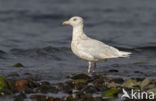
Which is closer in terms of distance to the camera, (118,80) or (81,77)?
(118,80)

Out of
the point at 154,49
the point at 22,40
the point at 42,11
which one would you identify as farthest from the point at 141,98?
the point at 42,11

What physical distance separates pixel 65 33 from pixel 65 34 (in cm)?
29

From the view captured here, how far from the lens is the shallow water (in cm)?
1182

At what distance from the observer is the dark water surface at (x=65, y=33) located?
11.8 meters

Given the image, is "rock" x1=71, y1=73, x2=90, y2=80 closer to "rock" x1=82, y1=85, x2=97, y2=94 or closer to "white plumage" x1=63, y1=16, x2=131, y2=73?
"white plumage" x1=63, y1=16, x2=131, y2=73

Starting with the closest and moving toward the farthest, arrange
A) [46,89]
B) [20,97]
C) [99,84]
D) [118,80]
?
[20,97] → [46,89] → [99,84] → [118,80]

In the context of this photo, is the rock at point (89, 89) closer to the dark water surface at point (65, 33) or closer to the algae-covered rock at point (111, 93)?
the algae-covered rock at point (111, 93)

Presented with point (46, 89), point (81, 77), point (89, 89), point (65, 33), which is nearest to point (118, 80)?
point (81, 77)

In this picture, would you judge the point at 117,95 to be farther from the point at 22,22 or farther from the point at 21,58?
the point at 22,22

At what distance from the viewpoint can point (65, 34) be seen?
59.7 ft

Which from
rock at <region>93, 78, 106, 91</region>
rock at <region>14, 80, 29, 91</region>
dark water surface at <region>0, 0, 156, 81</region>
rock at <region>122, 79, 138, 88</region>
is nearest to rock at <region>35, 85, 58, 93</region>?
rock at <region>14, 80, 29, 91</region>

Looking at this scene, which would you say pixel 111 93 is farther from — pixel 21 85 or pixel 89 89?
pixel 21 85

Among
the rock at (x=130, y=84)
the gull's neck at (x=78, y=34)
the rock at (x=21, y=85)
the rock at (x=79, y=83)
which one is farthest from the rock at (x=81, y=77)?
the rock at (x=21, y=85)

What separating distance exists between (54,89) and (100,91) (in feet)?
3.37
